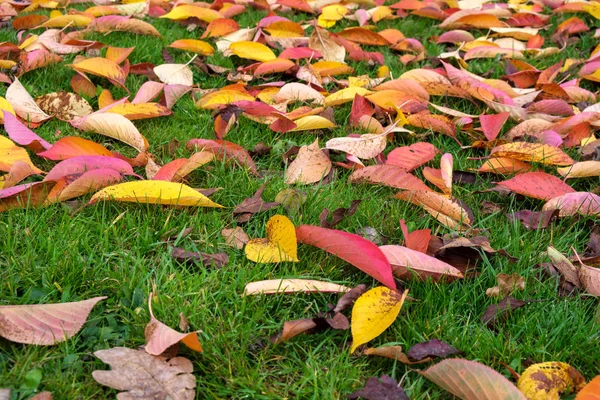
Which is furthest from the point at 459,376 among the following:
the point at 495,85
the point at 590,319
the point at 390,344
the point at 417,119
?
the point at 495,85

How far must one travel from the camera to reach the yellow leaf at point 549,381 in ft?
4.43

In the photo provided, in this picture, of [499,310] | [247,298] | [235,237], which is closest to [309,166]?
[235,237]

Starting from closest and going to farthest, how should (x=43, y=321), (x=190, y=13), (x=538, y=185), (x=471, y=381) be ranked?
(x=471, y=381), (x=43, y=321), (x=538, y=185), (x=190, y=13)

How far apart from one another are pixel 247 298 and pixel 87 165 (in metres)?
0.73

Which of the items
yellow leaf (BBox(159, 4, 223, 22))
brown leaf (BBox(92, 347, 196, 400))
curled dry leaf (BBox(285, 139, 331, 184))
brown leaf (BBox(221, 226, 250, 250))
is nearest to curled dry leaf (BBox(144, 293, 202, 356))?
brown leaf (BBox(92, 347, 196, 400))

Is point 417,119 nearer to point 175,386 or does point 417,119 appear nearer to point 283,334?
point 283,334

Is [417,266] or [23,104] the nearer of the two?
[417,266]

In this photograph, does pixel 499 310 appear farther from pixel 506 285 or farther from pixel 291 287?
pixel 291 287

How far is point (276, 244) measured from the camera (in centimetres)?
175

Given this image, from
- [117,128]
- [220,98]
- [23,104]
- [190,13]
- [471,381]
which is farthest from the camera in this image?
[190,13]

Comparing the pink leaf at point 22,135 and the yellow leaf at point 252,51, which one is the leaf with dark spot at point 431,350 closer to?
the pink leaf at point 22,135

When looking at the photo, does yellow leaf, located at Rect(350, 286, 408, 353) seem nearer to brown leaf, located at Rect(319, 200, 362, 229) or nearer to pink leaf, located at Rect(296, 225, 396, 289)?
pink leaf, located at Rect(296, 225, 396, 289)

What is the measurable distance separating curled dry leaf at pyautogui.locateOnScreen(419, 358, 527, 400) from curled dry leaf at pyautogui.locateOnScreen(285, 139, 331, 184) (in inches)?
35.4

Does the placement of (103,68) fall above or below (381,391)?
above
